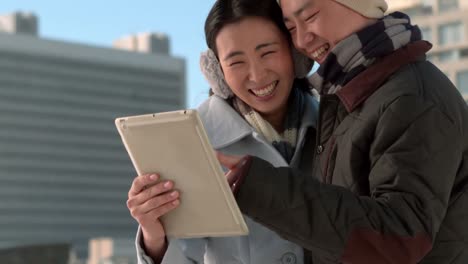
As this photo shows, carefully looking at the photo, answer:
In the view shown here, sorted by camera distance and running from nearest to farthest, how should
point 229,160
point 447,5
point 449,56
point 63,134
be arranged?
1. point 229,160
2. point 449,56
3. point 447,5
4. point 63,134

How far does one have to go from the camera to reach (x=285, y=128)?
108 inches

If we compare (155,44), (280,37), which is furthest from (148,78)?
(280,37)

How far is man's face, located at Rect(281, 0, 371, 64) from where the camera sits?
2.17m

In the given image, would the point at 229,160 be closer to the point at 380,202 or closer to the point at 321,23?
the point at 380,202

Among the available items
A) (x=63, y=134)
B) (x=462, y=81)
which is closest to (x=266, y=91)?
(x=462, y=81)

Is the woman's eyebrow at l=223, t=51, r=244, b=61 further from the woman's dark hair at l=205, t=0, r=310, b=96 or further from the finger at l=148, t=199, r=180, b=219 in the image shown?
the finger at l=148, t=199, r=180, b=219

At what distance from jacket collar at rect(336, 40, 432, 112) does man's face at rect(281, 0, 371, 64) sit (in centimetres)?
13

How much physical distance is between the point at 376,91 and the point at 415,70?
0.33 feet

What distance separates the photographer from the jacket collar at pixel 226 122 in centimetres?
267

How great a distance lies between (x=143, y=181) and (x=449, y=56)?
54.0 m

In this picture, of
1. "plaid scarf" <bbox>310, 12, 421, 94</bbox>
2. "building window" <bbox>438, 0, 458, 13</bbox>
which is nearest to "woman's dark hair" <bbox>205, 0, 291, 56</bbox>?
"plaid scarf" <bbox>310, 12, 421, 94</bbox>

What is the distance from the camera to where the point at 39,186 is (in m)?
106

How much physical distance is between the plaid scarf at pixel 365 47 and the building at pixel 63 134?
343 ft

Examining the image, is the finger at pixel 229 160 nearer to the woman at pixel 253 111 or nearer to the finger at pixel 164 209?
the finger at pixel 164 209
